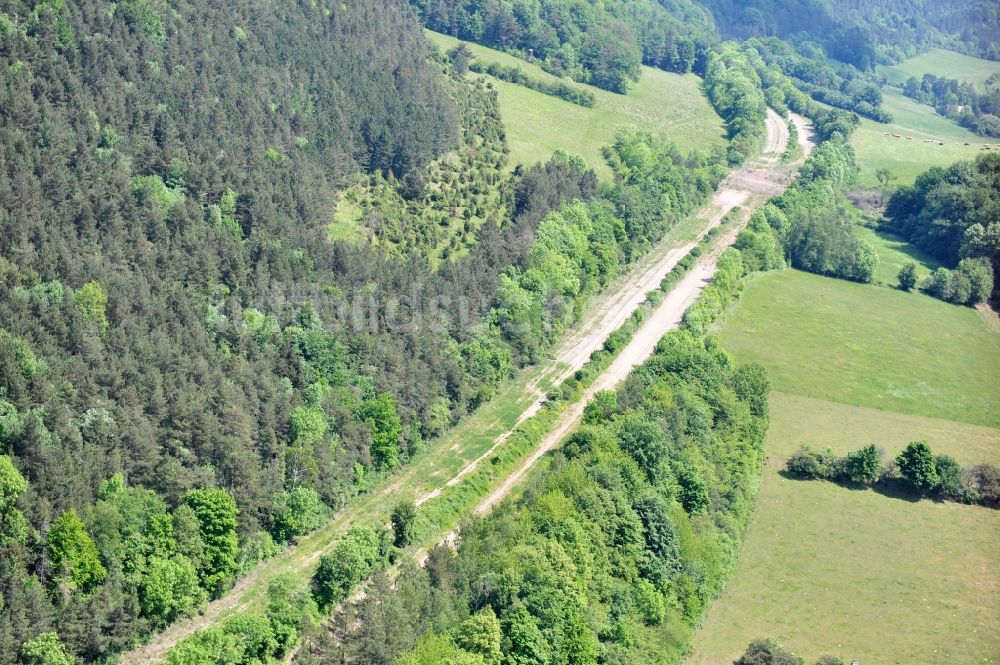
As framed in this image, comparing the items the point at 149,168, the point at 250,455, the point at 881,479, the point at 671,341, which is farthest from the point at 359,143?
the point at 881,479

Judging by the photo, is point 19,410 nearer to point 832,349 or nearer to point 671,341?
point 671,341

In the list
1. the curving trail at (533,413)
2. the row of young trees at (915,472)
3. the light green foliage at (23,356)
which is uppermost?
the light green foliage at (23,356)

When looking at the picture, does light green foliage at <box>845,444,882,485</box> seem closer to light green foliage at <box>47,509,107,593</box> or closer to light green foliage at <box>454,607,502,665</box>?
light green foliage at <box>454,607,502,665</box>

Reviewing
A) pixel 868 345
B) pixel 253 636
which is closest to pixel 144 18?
pixel 253 636

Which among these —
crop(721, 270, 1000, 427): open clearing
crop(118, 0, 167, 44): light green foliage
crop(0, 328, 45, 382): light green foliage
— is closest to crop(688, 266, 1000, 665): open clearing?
crop(721, 270, 1000, 427): open clearing

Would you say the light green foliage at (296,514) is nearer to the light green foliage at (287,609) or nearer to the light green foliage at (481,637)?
the light green foliage at (287,609)

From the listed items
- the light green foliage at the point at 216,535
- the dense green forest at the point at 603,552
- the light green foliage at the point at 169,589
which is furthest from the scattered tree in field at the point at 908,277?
the light green foliage at the point at 169,589
